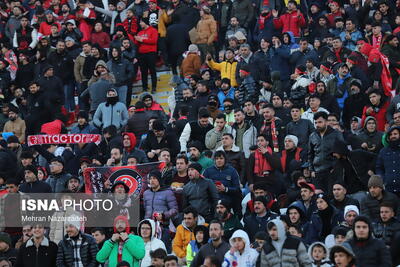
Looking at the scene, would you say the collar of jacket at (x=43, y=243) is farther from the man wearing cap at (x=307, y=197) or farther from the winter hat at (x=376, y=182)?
Result: the winter hat at (x=376, y=182)

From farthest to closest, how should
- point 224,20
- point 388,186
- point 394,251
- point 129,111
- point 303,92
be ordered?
point 224,20
point 129,111
point 303,92
point 388,186
point 394,251

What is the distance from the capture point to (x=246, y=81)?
2194 centimetres

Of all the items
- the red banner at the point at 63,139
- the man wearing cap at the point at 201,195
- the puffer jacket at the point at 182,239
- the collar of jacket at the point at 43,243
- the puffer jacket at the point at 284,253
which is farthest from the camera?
the red banner at the point at 63,139

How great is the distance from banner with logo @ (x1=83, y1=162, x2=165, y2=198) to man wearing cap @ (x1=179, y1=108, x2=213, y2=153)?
1.33m

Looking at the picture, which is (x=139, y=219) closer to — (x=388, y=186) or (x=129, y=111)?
(x=388, y=186)

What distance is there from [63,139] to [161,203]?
14.0 ft

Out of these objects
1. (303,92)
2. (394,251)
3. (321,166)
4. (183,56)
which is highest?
(183,56)

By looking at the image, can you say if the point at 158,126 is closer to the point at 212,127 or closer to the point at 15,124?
the point at 212,127

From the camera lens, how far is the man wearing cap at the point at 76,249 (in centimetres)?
1605

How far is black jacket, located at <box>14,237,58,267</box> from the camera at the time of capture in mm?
16375

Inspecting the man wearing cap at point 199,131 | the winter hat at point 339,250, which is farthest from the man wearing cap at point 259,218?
the man wearing cap at point 199,131

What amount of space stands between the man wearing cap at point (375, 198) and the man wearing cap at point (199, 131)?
4.18m

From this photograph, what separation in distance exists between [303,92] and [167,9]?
20.2ft

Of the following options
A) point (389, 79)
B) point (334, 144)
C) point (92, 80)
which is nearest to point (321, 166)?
point (334, 144)
